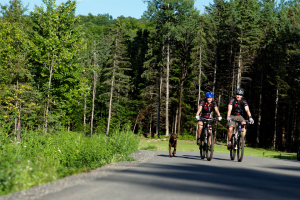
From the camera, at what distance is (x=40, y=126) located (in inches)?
1033

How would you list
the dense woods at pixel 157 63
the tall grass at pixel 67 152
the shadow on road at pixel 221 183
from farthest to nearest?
the dense woods at pixel 157 63
the tall grass at pixel 67 152
the shadow on road at pixel 221 183

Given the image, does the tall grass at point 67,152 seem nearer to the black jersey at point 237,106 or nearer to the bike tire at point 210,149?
the bike tire at point 210,149

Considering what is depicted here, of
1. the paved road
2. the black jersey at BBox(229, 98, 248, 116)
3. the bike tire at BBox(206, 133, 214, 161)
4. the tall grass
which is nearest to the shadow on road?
the paved road

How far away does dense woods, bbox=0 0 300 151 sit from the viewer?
26.7 metres

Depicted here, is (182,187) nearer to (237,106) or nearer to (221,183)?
(221,183)

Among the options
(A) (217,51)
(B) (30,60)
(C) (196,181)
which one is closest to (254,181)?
(C) (196,181)

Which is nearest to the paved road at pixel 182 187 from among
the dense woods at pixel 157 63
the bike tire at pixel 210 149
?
the bike tire at pixel 210 149

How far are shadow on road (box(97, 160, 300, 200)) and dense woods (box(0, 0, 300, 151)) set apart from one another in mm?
6650

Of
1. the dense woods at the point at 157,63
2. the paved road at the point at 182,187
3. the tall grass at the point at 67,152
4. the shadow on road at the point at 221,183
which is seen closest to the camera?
the paved road at the point at 182,187

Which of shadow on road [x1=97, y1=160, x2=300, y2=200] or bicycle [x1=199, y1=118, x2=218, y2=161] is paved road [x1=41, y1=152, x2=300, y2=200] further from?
bicycle [x1=199, y1=118, x2=218, y2=161]

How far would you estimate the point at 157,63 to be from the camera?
45.8 meters

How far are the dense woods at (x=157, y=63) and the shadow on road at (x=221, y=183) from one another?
262 inches

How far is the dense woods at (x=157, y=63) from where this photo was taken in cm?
2670

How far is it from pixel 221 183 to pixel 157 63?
132ft
